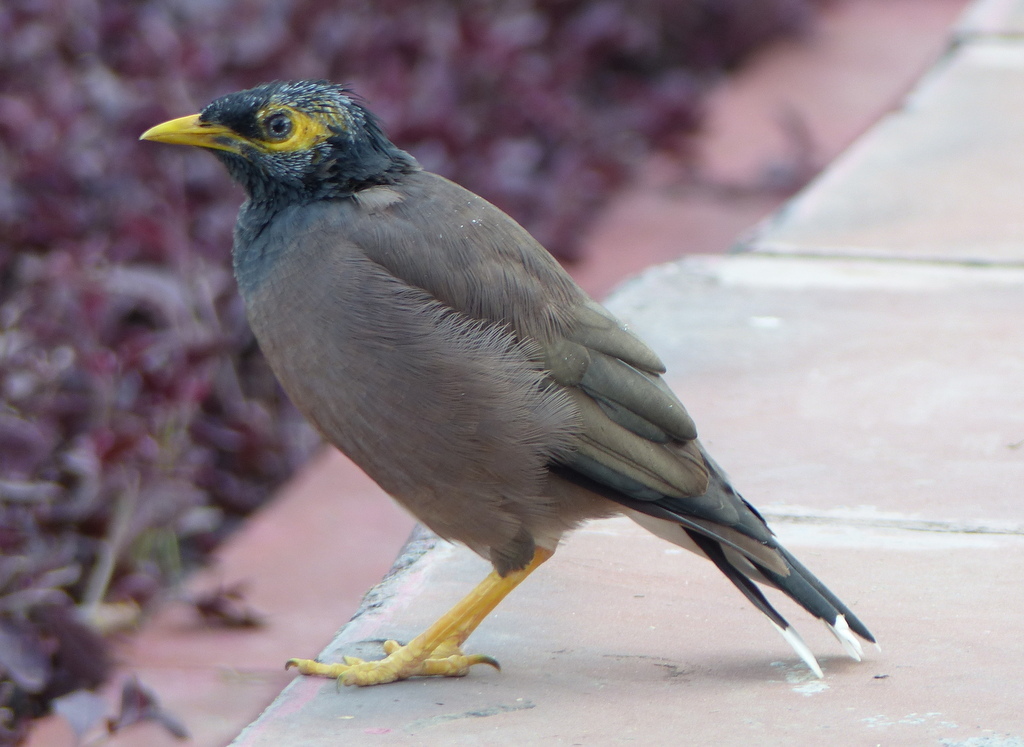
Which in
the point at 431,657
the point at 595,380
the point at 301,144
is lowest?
the point at 431,657

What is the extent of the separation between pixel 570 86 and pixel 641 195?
2.27ft

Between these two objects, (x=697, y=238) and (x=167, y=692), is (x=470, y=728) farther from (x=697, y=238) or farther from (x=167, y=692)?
(x=697, y=238)

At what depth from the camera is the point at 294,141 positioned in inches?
112

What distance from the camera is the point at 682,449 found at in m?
2.66

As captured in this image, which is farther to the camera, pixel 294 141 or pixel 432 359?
pixel 294 141

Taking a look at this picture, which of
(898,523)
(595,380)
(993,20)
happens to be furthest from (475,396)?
(993,20)

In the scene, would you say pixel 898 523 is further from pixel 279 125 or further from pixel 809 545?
pixel 279 125

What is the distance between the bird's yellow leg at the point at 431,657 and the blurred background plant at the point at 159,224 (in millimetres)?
956

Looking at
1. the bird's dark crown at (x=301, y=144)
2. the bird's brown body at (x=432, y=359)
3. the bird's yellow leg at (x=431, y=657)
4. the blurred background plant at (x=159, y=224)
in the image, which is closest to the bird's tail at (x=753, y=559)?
the bird's brown body at (x=432, y=359)

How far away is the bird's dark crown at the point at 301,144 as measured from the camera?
283 centimetres

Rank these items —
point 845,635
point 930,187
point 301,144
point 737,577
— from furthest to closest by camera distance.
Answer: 1. point 930,187
2. point 301,144
3. point 737,577
4. point 845,635

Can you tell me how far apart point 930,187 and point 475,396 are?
320 centimetres

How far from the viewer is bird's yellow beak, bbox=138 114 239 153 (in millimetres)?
2910

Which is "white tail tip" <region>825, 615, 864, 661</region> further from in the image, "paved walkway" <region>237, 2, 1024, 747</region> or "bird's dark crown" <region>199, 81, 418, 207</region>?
"bird's dark crown" <region>199, 81, 418, 207</region>
